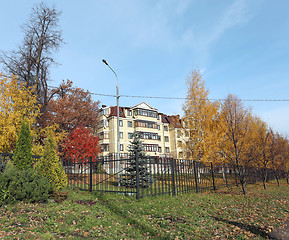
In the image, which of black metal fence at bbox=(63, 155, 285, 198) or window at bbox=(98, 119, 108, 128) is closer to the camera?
black metal fence at bbox=(63, 155, 285, 198)

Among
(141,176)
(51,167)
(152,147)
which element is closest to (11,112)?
(51,167)

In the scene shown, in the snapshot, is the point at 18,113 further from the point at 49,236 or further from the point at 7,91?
the point at 49,236

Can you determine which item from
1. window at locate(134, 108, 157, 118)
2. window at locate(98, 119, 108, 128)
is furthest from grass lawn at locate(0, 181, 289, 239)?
window at locate(134, 108, 157, 118)

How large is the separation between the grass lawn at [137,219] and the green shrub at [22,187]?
13.3 inches

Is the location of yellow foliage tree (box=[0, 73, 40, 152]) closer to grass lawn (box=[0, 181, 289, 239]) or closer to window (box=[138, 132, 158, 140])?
grass lawn (box=[0, 181, 289, 239])

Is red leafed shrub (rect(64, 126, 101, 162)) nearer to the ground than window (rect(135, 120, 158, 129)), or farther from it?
nearer to the ground

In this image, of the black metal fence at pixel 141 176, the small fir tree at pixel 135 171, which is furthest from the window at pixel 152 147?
the small fir tree at pixel 135 171

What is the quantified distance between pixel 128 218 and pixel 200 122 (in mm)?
14687

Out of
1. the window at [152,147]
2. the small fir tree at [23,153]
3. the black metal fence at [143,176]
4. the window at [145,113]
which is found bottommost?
the black metal fence at [143,176]

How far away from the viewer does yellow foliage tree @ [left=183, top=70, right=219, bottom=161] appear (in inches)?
746

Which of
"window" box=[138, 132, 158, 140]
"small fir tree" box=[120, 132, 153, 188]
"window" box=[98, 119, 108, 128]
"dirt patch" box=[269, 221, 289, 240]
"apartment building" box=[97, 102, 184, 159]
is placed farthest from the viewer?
"window" box=[138, 132, 158, 140]

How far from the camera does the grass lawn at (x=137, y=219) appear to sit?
5.68m

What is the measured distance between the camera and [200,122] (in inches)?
789

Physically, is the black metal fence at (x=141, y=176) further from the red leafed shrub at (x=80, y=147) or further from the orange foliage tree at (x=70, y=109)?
the orange foliage tree at (x=70, y=109)
